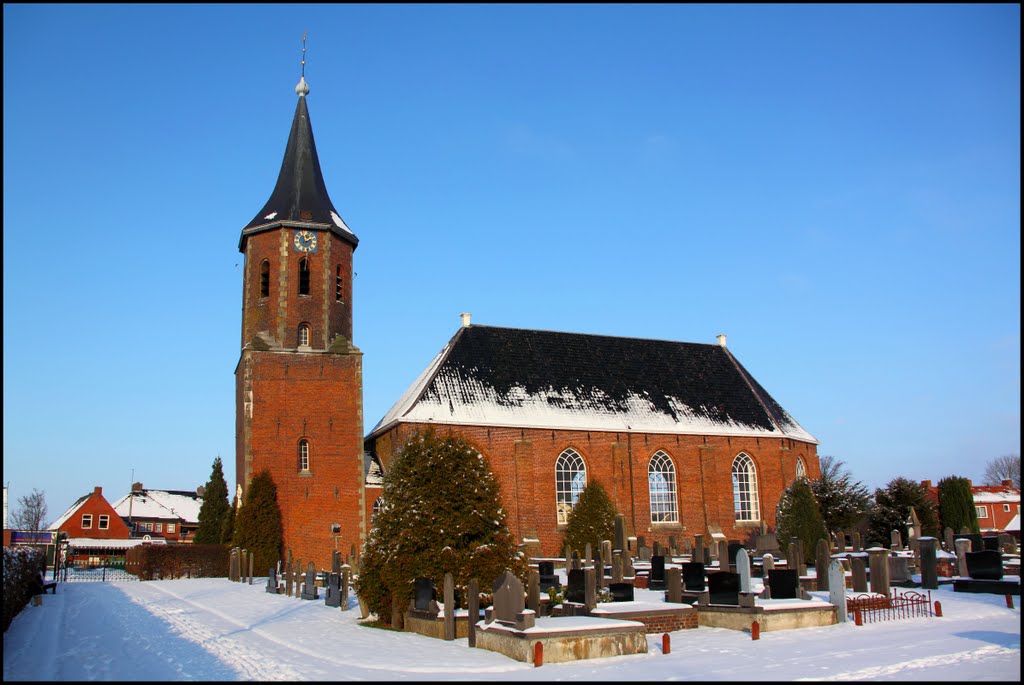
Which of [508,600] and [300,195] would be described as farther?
[300,195]

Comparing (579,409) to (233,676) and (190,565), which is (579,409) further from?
(233,676)

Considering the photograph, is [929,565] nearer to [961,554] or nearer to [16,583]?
[961,554]

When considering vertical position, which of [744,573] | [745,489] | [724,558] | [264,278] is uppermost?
[264,278]

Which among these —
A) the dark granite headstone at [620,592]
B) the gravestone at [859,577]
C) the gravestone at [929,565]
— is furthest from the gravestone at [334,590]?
the gravestone at [929,565]

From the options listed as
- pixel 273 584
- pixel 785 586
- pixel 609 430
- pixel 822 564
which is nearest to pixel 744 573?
pixel 785 586

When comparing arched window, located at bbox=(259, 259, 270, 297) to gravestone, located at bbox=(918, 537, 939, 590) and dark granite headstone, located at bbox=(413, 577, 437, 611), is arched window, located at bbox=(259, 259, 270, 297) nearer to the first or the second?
dark granite headstone, located at bbox=(413, 577, 437, 611)

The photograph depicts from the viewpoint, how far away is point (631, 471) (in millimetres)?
33000

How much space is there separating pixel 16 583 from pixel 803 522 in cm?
2265

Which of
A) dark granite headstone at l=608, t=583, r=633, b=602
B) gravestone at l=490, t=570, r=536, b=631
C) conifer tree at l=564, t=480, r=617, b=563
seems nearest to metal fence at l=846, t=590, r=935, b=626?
dark granite headstone at l=608, t=583, r=633, b=602

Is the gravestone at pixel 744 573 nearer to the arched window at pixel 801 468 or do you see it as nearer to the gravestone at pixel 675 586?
the gravestone at pixel 675 586

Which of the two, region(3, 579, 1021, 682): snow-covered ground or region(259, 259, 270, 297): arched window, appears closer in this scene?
region(3, 579, 1021, 682): snow-covered ground

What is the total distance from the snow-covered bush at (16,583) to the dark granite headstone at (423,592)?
671 centimetres

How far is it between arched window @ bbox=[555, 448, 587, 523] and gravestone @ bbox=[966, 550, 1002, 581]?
14.3m

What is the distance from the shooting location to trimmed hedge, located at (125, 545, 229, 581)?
94.3 ft
